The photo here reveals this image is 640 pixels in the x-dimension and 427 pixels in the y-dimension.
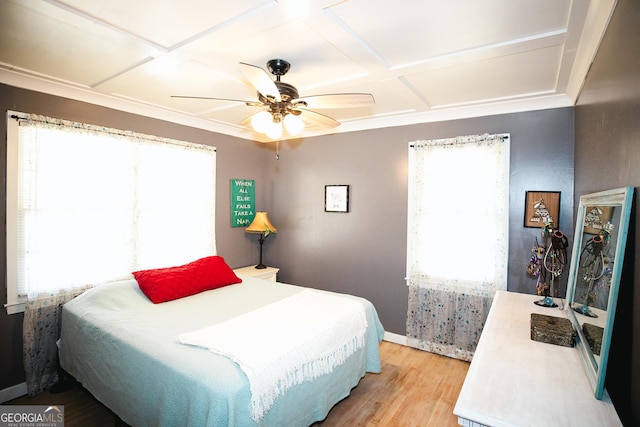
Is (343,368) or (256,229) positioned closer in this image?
(343,368)

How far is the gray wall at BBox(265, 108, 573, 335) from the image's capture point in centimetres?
287

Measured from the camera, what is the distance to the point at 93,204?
290cm

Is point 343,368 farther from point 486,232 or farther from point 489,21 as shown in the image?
point 489,21

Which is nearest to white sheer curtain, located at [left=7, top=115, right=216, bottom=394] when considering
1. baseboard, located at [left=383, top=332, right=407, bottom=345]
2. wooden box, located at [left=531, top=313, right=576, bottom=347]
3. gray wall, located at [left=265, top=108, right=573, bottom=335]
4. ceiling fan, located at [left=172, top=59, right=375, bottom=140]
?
gray wall, located at [left=265, top=108, right=573, bottom=335]

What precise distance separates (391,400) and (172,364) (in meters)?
1.75

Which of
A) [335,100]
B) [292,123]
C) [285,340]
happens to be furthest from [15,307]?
[335,100]

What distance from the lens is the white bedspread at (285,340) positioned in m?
1.72

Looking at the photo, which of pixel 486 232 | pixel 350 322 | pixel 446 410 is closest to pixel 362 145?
pixel 486 232

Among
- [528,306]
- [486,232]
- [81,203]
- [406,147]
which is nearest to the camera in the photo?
[528,306]

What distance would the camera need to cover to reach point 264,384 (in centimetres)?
168

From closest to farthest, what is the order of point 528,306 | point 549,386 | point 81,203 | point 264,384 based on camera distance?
point 549,386 < point 264,384 < point 528,306 < point 81,203

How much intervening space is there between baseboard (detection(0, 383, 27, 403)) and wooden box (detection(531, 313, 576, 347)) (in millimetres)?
3709

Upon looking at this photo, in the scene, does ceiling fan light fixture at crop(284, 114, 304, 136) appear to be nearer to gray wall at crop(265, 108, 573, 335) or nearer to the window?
gray wall at crop(265, 108, 573, 335)

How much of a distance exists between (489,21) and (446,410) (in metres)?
2.64
